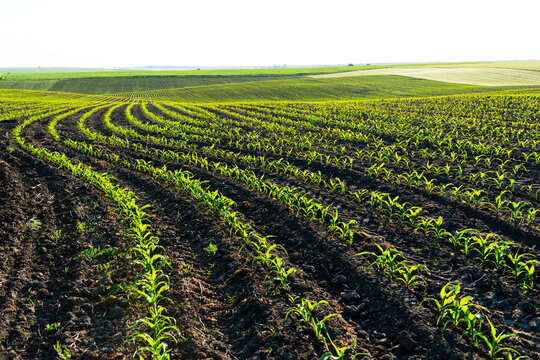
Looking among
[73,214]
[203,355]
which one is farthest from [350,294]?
[73,214]

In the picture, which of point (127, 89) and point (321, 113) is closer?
point (321, 113)

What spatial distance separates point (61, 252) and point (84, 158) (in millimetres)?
7040

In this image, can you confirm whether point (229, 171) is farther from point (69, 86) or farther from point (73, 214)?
point (69, 86)

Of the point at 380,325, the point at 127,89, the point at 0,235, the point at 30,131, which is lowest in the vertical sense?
the point at 380,325

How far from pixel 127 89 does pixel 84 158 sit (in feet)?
222

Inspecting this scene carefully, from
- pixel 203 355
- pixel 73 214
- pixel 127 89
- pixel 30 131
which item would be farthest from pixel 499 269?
pixel 127 89

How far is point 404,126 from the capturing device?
17500 millimetres

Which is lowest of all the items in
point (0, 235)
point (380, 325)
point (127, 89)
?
point (380, 325)

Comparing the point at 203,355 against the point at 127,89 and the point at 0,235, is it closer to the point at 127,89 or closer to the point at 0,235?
the point at 0,235

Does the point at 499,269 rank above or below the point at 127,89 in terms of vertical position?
below

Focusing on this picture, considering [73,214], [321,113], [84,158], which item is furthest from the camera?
[321,113]

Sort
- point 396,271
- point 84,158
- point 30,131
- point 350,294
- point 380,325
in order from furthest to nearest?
point 30,131, point 84,158, point 396,271, point 350,294, point 380,325

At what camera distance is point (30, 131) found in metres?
16.3

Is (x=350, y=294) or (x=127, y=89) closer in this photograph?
(x=350, y=294)
